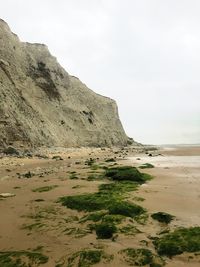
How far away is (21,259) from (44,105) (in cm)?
5030

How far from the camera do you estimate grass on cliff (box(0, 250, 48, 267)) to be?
17.6 feet

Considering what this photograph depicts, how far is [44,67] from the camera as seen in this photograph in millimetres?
58656

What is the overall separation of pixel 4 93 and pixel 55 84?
18481 millimetres

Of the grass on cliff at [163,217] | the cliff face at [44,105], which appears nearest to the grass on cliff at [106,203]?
the grass on cliff at [163,217]

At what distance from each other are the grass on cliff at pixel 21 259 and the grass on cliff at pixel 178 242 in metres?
1.98

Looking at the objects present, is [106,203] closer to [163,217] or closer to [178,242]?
[163,217]

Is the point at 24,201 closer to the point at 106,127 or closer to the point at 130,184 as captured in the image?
the point at 130,184

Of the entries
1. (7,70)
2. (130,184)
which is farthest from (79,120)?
(130,184)

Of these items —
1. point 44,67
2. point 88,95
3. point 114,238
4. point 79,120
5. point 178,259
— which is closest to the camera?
point 178,259

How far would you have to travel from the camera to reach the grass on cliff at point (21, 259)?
211 inches

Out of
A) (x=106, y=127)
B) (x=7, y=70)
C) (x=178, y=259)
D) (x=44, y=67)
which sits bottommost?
(x=178, y=259)

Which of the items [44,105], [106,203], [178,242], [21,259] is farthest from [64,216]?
[44,105]

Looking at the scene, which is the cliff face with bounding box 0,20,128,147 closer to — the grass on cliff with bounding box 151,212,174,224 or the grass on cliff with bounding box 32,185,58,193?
the grass on cliff with bounding box 32,185,58,193

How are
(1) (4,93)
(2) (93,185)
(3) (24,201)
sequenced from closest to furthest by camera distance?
1. (3) (24,201)
2. (2) (93,185)
3. (1) (4,93)
